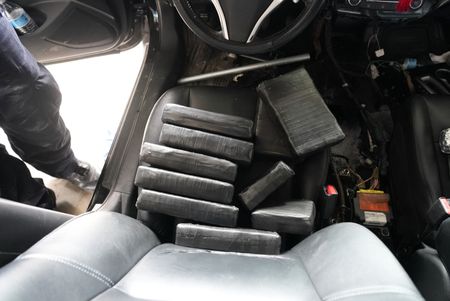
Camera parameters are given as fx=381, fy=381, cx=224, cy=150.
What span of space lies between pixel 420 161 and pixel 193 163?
2.02ft

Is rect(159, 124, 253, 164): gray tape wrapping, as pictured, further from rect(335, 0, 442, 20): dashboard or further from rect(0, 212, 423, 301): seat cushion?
rect(335, 0, 442, 20): dashboard

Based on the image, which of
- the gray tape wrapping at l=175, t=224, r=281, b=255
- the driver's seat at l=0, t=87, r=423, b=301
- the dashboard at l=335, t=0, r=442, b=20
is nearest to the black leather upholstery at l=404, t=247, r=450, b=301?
the driver's seat at l=0, t=87, r=423, b=301

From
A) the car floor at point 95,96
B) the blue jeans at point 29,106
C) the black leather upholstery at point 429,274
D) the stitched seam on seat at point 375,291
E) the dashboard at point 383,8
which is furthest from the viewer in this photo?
the car floor at point 95,96

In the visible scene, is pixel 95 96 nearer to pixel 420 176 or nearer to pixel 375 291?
pixel 420 176

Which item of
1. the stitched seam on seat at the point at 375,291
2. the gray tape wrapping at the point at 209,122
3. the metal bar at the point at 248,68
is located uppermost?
the metal bar at the point at 248,68

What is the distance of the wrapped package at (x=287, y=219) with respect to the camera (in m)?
0.93

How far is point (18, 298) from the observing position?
0.54 metres

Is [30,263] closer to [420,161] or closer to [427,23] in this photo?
[420,161]

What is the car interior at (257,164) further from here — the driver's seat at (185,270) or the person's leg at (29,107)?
the person's leg at (29,107)

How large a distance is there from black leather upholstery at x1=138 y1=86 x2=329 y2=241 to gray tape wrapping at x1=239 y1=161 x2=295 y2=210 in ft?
0.20

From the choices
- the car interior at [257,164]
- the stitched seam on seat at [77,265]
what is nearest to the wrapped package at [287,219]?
the car interior at [257,164]

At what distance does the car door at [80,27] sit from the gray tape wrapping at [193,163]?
0.60 m

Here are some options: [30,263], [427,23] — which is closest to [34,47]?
[30,263]

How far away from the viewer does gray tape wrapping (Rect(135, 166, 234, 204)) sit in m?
0.98
